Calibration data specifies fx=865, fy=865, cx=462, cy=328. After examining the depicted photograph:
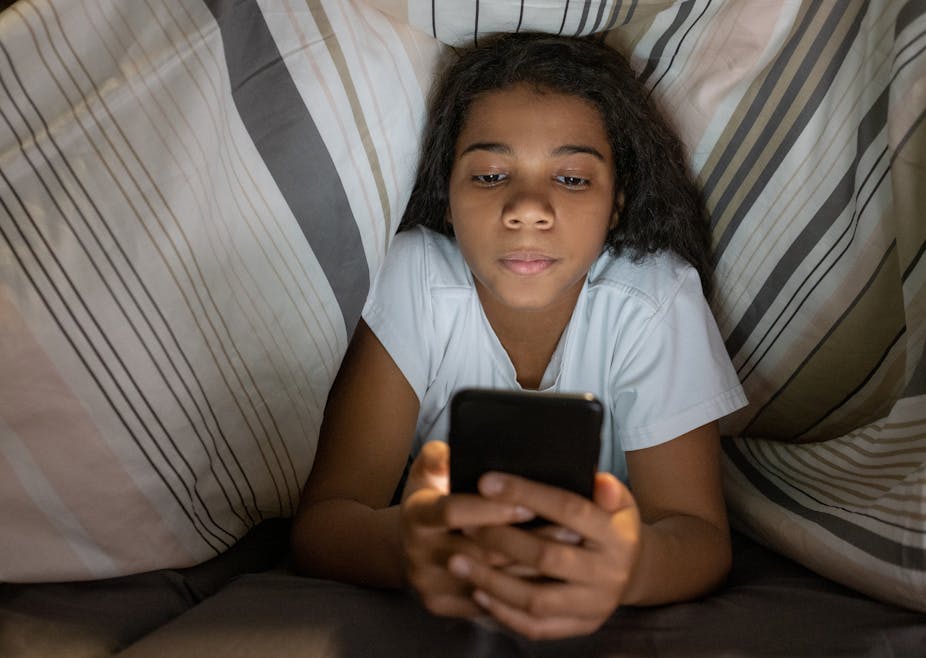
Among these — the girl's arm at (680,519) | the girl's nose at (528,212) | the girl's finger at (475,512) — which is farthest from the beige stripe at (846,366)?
the girl's finger at (475,512)

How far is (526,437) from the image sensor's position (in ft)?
2.07

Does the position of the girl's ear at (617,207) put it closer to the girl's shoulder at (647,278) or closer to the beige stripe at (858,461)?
the girl's shoulder at (647,278)

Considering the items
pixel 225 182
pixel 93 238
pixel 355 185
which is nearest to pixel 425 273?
pixel 355 185

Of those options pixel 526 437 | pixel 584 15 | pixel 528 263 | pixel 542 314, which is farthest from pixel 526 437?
pixel 584 15

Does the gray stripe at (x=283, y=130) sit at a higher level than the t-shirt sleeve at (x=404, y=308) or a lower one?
higher

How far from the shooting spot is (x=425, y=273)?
1.01m

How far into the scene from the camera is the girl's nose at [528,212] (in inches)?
33.2

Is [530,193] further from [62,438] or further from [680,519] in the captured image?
[62,438]

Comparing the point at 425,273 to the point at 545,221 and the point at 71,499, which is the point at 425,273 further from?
the point at 71,499

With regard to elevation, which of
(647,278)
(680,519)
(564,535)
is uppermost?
(647,278)

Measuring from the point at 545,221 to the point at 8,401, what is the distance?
0.51 metres

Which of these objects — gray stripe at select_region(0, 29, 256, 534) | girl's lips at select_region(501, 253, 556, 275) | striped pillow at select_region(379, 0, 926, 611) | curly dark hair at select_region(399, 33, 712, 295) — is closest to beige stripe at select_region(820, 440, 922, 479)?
striped pillow at select_region(379, 0, 926, 611)

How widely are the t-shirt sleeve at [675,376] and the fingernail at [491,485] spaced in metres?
0.32

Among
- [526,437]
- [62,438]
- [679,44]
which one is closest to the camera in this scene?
[526,437]
